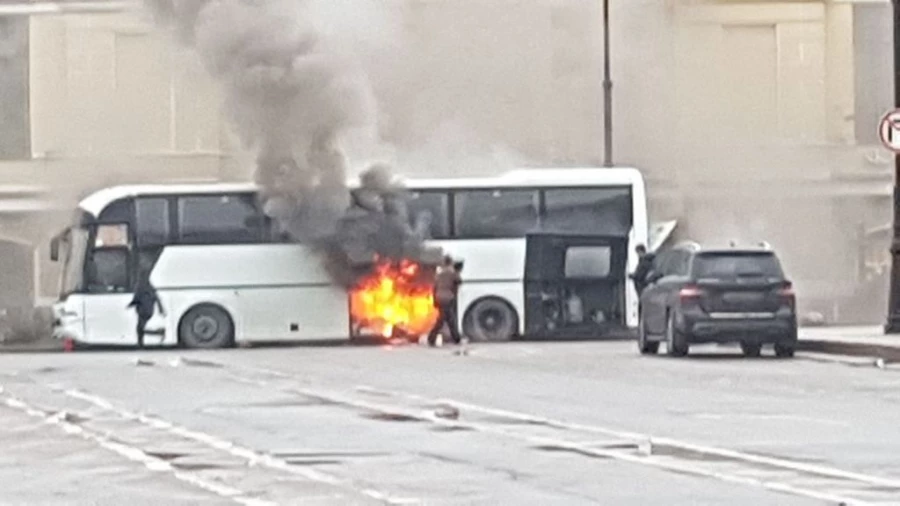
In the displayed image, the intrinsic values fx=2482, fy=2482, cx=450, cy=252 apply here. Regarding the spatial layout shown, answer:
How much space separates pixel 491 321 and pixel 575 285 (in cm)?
176

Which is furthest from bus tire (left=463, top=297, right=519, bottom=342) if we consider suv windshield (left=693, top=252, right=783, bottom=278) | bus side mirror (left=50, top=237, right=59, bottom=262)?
suv windshield (left=693, top=252, right=783, bottom=278)

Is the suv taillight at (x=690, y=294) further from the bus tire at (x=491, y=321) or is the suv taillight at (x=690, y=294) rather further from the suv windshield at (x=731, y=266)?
the bus tire at (x=491, y=321)

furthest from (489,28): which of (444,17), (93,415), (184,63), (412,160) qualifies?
(93,415)

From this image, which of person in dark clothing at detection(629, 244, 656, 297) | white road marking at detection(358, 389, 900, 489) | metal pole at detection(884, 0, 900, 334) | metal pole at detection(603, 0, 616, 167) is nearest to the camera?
white road marking at detection(358, 389, 900, 489)

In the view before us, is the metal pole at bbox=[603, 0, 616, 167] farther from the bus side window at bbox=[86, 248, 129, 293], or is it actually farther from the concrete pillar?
the bus side window at bbox=[86, 248, 129, 293]

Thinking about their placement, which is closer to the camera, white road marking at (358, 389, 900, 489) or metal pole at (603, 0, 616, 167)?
white road marking at (358, 389, 900, 489)

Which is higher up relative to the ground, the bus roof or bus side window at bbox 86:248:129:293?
the bus roof

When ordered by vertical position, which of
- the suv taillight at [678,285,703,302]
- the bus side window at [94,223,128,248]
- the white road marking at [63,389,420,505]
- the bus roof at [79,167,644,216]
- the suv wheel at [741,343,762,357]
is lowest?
the suv wheel at [741,343,762,357]

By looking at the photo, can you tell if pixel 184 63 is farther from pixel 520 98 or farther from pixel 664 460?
pixel 664 460

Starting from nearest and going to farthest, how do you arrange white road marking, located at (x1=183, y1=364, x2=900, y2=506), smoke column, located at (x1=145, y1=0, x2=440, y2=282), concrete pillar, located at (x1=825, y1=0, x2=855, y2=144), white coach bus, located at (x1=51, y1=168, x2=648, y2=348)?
1. white road marking, located at (x1=183, y1=364, x2=900, y2=506)
2. smoke column, located at (x1=145, y1=0, x2=440, y2=282)
3. white coach bus, located at (x1=51, y1=168, x2=648, y2=348)
4. concrete pillar, located at (x1=825, y1=0, x2=855, y2=144)

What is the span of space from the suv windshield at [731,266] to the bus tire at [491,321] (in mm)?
11407

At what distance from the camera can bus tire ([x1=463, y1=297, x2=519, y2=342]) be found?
4675cm

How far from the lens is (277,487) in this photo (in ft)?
50.6

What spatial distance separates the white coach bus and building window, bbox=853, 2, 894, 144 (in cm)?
1671
